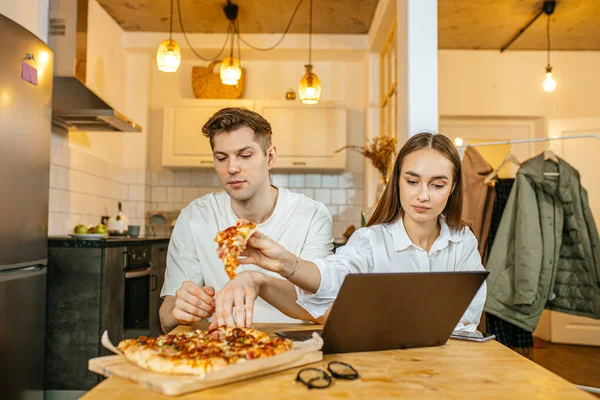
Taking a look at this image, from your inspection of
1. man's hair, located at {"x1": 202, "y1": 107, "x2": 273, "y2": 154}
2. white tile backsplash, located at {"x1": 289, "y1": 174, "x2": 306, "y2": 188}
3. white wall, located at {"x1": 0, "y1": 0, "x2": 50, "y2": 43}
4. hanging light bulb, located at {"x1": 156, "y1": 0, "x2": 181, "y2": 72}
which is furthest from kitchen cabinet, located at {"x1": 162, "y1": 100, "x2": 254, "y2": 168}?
man's hair, located at {"x1": 202, "y1": 107, "x2": 273, "y2": 154}

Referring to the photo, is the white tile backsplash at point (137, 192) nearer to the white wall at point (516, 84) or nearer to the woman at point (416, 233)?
the white wall at point (516, 84)

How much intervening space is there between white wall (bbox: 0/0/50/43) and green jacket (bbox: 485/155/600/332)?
Answer: 313cm

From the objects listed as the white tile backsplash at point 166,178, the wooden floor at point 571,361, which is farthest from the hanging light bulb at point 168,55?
the wooden floor at point 571,361

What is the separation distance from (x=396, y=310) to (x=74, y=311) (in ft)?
7.68

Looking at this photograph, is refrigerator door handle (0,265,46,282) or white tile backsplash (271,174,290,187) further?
Answer: white tile backsplash (271,174,290,187)

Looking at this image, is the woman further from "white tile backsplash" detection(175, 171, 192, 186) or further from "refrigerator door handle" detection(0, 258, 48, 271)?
"white tile backsplash" detection(175, 171, 192, 186)

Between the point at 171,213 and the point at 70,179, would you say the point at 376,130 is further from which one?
the point at 70,179

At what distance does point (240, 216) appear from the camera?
6.48 feet

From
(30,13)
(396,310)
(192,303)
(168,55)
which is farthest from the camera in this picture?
(168,55)

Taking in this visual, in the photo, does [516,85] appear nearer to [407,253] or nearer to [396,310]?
[407,253]

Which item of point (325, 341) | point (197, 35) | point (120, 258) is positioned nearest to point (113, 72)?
point (197, 35)

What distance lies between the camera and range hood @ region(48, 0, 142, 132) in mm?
3613

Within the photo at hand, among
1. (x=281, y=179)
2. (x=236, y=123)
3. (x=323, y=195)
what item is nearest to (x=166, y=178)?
(x=281, y=179)

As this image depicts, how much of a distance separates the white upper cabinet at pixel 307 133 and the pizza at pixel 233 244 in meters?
4.05
